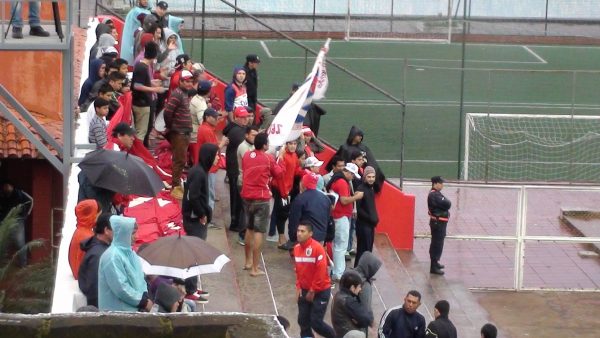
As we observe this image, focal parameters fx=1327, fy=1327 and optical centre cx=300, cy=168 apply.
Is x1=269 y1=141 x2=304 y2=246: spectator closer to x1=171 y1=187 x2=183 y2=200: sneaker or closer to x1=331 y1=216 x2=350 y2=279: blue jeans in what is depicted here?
x1=331 y1=216 x2=350 y2=279: blue jeans

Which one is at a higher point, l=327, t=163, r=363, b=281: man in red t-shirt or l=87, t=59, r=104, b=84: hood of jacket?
l=87, t=59, r=104, b=84: hood of jacket

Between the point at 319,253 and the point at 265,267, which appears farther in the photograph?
the point at 265,267

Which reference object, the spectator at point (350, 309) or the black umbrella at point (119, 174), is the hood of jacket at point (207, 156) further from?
the spectator at point (350, 309)

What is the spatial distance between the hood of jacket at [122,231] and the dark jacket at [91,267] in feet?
1.05

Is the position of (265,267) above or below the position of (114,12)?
below

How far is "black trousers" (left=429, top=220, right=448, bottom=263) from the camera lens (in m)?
17.7

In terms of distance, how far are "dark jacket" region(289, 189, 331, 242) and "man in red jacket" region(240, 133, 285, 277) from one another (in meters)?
0.35

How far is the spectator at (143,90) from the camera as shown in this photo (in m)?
14.8

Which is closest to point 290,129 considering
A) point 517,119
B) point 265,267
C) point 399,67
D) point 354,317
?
point 265,267

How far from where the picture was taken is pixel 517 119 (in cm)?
2739

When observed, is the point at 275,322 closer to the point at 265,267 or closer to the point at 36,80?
the point at 265,267

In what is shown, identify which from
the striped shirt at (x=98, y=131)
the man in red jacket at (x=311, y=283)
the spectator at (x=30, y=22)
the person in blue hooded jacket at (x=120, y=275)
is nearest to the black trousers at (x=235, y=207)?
the striped shirt at (x=98, y=131)

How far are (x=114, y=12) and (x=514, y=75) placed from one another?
1575 cm

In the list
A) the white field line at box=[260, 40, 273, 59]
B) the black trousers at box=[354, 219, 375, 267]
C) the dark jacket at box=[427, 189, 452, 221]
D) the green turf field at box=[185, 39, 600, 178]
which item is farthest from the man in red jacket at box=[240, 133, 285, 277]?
the white field line at box=[260, 40, 273, 59]
